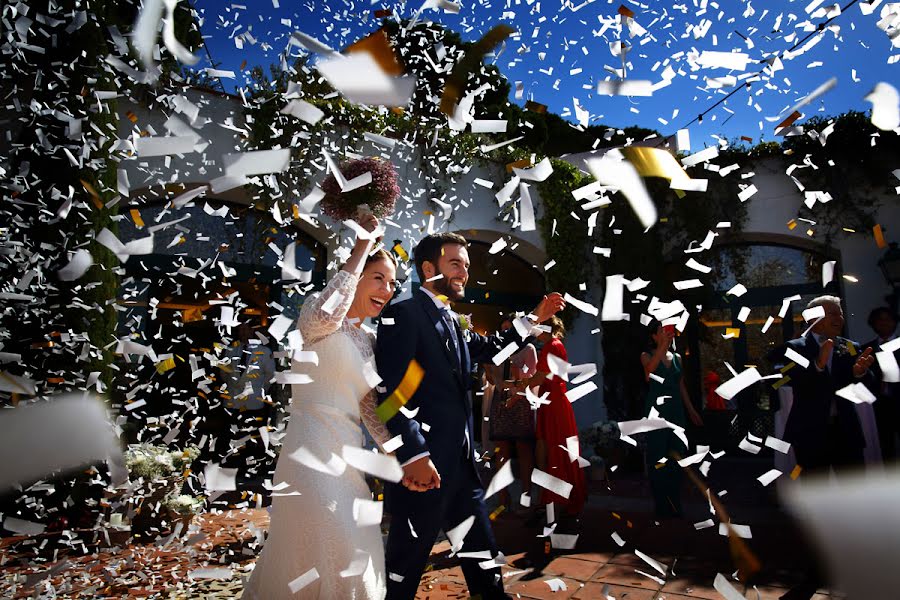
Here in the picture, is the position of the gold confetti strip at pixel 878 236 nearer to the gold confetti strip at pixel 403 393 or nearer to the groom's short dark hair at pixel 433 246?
the groom's short dark hair at pixel 433 246

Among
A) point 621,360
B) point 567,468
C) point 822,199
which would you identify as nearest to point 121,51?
point 567,468

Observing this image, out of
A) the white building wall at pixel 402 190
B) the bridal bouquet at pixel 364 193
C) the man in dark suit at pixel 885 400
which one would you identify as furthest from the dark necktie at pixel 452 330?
the man in dark suit at pixel 885 400

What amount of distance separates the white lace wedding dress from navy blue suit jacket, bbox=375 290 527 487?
0.59 ft

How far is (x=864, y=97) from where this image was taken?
2.66 metres

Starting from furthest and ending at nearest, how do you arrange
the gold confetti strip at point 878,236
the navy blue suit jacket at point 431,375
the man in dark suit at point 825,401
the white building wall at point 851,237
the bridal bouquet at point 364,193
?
1. the white building wall at point 851,237
2. the gold confetti strip at point 878,236
3. the bridal bouquet at point 364,193
4. the man in dark suit at point 825,401
5. the navy blue suit jacket at point 431,375

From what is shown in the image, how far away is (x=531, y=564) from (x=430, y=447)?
182 centimetres

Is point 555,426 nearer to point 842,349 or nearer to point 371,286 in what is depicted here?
point 842,349

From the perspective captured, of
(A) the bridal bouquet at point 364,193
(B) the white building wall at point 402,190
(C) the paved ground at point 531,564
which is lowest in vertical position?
(C) the paved ground at point 531,564

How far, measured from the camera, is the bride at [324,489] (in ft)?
7.45

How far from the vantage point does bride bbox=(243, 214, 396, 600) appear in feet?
7.45

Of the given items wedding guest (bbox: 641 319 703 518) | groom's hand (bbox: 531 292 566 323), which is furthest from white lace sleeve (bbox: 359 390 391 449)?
wedding guest (bbox: 641 319 703 518)

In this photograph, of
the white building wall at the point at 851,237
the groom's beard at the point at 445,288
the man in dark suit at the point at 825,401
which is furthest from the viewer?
the white building wall at the point at 851,237

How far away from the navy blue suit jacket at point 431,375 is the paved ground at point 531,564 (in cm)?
124

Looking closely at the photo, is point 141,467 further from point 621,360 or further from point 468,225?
point 621,360
